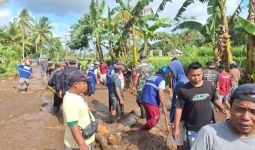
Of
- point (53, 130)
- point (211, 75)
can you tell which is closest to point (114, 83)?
point (53, 130)

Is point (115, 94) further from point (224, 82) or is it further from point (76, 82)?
point (76, 82)

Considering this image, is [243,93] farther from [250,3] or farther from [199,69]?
[250,3]

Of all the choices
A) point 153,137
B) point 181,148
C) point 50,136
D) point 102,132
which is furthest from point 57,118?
point 181,148

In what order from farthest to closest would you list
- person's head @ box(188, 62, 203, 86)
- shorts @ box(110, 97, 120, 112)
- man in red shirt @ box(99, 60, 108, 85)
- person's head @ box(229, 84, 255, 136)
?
1. man in red shirt @ box(99, 60, 108, 85)
2. shorts @ box(110, 97, 120, 112)
3. person's head @ box(188, 62, 203, 86)
4. person's head @ box(229, 84, 255, 136)

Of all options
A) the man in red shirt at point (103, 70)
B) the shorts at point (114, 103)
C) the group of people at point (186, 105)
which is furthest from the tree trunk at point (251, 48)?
the man in red shirt at point (103, 70)

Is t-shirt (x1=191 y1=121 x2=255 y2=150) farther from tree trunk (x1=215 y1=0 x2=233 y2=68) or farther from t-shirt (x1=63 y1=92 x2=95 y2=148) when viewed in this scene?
tree trunk (x1=215 y1=0 x2=233 y2=68)

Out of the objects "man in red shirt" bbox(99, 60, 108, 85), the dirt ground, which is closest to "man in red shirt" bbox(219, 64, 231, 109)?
the dirt ground

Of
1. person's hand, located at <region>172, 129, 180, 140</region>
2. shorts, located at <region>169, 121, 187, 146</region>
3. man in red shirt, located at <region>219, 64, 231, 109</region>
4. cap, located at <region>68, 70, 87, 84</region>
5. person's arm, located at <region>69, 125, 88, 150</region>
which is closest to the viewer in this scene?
person's arm, located at <region>69, 125, 88, 150</region>

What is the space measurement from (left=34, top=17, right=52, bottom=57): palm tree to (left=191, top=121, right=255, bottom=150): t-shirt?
241ft

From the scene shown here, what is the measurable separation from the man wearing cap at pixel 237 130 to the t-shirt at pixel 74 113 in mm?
1816

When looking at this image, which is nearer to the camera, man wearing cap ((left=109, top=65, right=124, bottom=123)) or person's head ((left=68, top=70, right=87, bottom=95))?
person's head ((left=68, top=70, right=87, bottom=95))

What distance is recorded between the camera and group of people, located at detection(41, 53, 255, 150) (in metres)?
2.35

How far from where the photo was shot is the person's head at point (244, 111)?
231 centimetres

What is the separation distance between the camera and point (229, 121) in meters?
2.42
